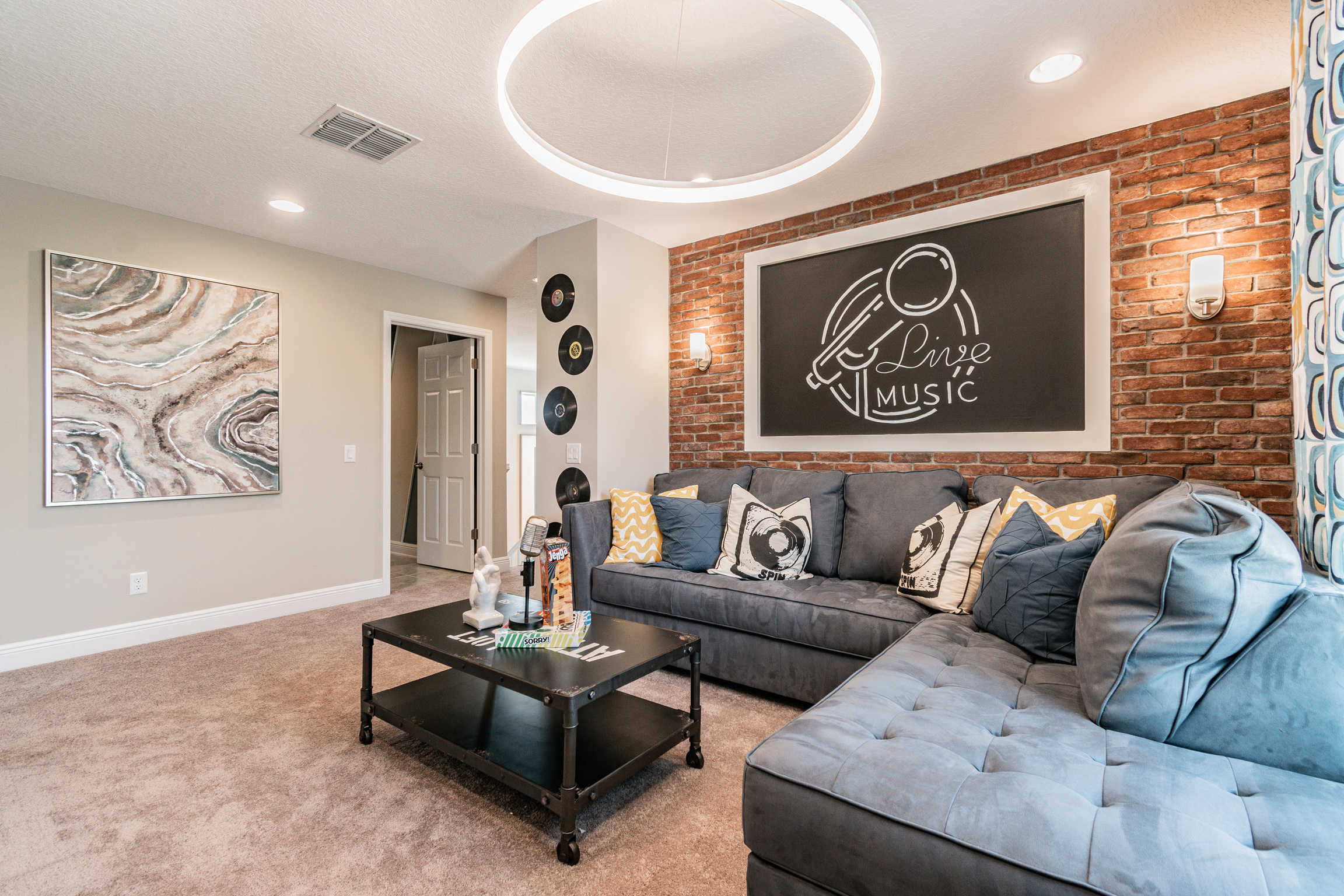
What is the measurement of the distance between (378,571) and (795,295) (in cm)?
360

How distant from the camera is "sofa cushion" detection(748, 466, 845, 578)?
2951 millimetres

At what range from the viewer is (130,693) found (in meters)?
2.68

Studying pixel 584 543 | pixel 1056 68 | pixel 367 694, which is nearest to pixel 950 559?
pixel 584 543

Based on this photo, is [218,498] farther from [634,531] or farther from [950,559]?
[950,559]

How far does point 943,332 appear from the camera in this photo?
307 centimetres

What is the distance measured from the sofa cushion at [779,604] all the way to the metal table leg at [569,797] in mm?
1144

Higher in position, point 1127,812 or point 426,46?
point 426,46

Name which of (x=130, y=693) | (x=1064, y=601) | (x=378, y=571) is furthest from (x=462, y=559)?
(x=1064, y=601)

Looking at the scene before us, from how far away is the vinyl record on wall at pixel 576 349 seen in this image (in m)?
3.73

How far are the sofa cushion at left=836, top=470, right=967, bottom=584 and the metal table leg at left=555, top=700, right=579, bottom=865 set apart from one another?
168 cm

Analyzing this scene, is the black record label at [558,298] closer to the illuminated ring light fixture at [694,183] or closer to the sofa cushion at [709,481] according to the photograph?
the sofa cushion at [709,481]

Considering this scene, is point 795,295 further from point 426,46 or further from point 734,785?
point 734,785

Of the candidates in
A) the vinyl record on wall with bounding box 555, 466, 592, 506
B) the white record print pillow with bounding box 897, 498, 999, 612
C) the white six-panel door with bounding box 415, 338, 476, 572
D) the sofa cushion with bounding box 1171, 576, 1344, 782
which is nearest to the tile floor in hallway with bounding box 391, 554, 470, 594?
the white six-panel door with bounding box 415, 338, 476, 572

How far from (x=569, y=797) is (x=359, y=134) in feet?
9.04
